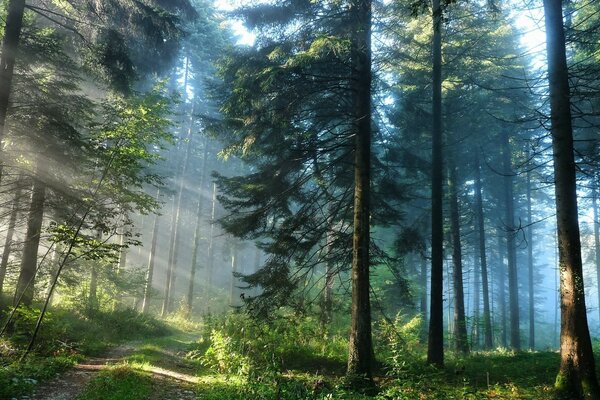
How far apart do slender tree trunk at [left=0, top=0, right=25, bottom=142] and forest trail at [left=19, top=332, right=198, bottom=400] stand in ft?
19.3

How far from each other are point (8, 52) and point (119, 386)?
8303 millimetres

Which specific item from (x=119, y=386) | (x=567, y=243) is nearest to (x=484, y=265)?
(x=567, y=243)

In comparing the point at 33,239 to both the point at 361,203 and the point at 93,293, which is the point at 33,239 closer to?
the point at 93,293

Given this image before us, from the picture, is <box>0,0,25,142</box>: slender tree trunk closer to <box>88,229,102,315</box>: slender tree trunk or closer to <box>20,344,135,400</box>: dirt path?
<box>20,344,135,400</box>: dirt path

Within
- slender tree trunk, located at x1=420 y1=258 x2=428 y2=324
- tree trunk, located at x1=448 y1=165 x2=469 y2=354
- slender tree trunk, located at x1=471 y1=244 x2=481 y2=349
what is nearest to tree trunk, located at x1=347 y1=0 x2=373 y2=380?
tree trunk, located at x1=448 y1=165 x2=469 y2=354

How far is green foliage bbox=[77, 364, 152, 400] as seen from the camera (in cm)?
711

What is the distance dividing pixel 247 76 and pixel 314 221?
4898 mm

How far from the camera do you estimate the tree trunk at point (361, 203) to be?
8719mm

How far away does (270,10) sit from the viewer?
10.7 m

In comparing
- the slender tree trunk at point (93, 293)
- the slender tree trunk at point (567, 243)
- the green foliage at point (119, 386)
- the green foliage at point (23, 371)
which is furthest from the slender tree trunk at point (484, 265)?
the slender tree trunk at point (93, 293)

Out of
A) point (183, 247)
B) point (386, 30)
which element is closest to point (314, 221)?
point (386, 30)

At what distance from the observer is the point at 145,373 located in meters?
9.15

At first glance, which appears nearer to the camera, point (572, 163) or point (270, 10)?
point (572, 163)

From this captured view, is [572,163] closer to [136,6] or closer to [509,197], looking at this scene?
[136,6]
